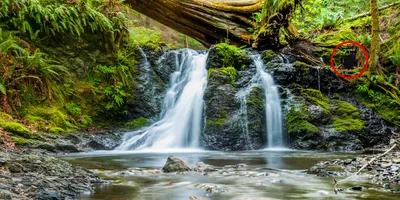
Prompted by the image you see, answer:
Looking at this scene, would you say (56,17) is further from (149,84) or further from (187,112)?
(187,112)

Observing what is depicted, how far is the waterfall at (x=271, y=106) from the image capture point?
8.55 metres

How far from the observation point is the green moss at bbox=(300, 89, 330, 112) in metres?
8.95

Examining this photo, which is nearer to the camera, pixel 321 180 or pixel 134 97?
pixel 321 180

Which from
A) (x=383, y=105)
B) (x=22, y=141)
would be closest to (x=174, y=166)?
(x=22, y=141)

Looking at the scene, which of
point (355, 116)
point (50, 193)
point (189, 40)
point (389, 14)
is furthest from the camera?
point (189, 40)

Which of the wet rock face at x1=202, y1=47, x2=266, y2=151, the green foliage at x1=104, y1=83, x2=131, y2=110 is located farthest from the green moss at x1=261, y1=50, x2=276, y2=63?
the green foliage at x1=104, y1=83, x2=131, y2=110

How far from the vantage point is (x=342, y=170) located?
450 centimetres

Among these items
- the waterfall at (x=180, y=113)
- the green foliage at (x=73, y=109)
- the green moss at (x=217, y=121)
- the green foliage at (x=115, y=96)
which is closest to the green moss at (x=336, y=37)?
the waterfall at (x=180, y=113)

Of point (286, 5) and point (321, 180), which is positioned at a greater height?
point (286, 5)

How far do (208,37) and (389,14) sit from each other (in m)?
5.69

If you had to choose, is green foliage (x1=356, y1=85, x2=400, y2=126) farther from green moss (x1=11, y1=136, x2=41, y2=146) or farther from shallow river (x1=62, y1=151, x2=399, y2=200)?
green moss (x1=11, y1=136, x2=41, y2=146)

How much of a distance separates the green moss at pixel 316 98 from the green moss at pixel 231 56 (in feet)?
5.99

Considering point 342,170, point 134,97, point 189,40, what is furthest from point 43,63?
point 189,40

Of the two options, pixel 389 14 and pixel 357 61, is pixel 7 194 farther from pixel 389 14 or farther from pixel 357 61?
pixel 389 14
